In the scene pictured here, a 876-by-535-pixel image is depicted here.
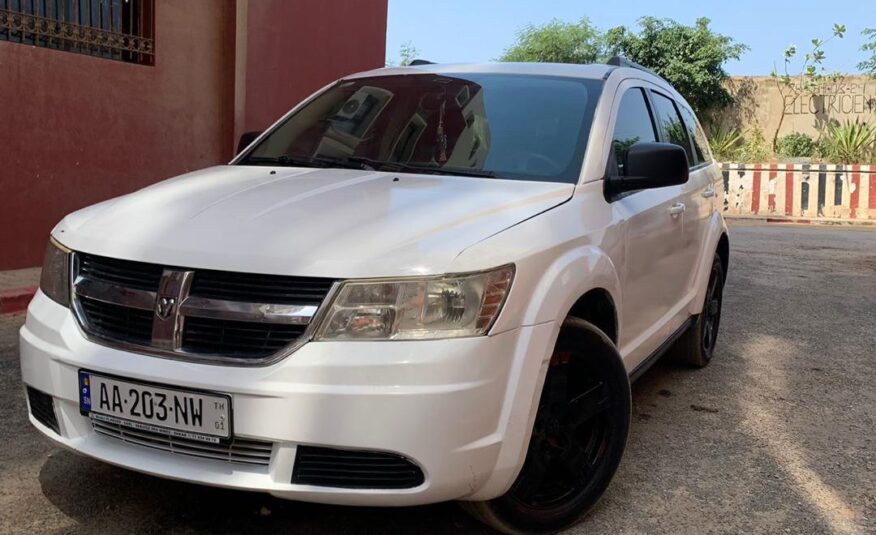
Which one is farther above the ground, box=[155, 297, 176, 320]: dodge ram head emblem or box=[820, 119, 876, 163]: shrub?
box=[155, 297, 176, 320]: dodge ram head emblem

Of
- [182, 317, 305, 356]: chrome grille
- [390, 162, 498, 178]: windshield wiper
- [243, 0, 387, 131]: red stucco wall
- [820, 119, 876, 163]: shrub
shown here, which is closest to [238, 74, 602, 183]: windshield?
[390, 162, 498, 178]: windshield wiper

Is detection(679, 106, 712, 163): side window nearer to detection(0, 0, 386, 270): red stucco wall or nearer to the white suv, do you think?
the white suv

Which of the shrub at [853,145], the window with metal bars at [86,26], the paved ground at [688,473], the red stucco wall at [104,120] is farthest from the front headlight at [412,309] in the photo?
the shrub at [853,145]

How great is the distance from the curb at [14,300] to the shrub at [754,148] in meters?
19.7

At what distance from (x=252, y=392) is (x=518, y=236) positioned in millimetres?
887

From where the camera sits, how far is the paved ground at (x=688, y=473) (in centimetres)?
277

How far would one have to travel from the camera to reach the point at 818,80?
23094 mm

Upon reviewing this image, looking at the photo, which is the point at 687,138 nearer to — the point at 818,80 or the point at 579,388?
the point at 579,388

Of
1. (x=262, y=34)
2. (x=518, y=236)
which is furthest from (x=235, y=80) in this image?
(x=518, y=236)

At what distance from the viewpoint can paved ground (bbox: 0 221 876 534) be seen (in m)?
2.77

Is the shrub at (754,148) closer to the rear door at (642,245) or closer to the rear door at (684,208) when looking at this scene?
the rear door at (684,208)

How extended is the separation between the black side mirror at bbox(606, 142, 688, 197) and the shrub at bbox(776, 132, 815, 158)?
21.2 meters

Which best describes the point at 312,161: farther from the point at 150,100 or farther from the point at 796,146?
the point at 796,146

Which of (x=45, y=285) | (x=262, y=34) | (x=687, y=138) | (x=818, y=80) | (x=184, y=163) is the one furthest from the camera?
(x=818, y=80)
